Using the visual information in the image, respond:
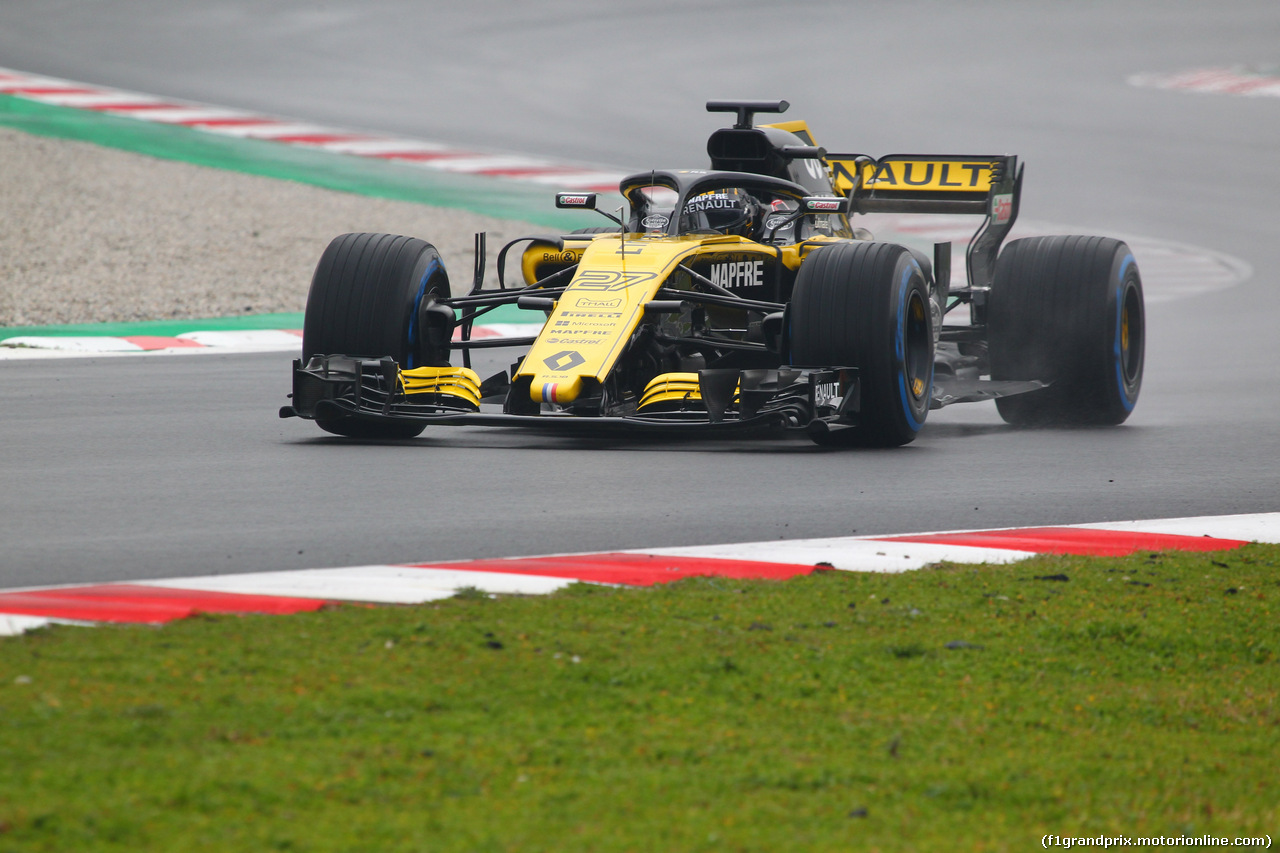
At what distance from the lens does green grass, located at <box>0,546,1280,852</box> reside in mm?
3186

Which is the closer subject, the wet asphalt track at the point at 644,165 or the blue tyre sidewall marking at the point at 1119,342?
the wet asphalt track at the point at 644,165

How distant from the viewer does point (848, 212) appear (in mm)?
10594

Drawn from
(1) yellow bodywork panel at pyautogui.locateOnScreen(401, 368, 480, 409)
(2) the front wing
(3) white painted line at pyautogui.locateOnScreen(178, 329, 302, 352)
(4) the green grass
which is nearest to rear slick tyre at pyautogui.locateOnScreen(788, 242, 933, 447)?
(2) the front wing

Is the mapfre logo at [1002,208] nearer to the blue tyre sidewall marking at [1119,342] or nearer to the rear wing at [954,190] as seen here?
the rear wing at [954,190]

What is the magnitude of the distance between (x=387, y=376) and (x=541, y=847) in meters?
5.78

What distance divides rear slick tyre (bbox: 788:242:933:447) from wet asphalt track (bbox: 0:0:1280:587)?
1.06 feet

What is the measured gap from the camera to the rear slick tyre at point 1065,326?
397 inches

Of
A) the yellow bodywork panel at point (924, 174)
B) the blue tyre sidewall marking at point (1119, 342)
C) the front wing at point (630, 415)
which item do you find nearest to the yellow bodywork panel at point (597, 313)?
the front wing at point (630, 415)

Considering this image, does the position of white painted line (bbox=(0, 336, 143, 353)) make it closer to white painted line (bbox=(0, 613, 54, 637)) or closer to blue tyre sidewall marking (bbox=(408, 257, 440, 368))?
blue tyre sidewall marking (bbox=(408, 257, 440, 368))

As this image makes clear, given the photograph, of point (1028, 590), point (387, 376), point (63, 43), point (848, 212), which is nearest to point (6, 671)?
point (1028, 590)

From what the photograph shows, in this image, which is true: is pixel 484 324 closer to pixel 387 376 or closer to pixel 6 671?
pixel 387 376

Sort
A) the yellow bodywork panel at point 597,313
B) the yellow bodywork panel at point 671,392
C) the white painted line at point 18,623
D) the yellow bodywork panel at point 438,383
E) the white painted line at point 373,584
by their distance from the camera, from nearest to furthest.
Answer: the white painted line at point 18,623, the white painted line at point 373,584, the yellow bodywork panel at point 597,313, the yellow bodywork panel at point 671,392, the yellow bodywork panel at point 438,383

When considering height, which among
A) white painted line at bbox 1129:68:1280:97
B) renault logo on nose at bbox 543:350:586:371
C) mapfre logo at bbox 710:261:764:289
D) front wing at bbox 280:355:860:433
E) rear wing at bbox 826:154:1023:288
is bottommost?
front wing at bbox 280:355:860:433

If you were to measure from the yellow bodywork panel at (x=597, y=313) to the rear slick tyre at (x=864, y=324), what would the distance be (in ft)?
2.55
